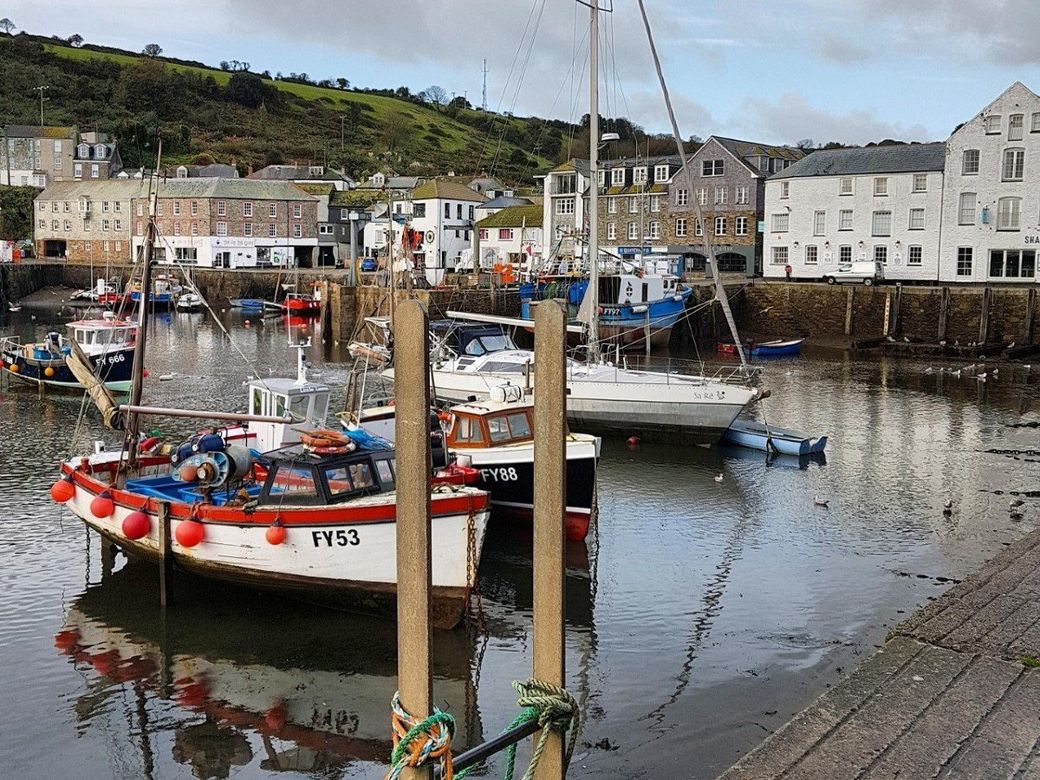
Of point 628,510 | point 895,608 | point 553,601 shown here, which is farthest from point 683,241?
point 553,601

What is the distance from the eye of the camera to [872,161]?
58719 mm

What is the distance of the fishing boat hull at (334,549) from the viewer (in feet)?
46.1

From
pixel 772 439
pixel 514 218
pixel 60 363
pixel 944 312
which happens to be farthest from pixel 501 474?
pixel 514 218

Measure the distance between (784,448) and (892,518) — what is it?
237 inches

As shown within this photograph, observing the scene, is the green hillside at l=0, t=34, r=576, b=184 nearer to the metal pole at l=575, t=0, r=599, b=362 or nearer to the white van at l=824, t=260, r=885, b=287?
the white van at l=824, t=260, r=885, b=287

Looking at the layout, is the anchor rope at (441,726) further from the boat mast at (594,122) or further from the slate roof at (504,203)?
the slate roof at (504,203)

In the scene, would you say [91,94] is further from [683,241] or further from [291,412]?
[291,412]

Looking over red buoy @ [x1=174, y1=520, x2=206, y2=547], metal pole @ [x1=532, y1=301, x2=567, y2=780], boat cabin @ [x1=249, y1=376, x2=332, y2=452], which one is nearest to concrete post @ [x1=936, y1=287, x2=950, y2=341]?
boat cabin @ [x1=249, y1=376, x2=332, y2=452]

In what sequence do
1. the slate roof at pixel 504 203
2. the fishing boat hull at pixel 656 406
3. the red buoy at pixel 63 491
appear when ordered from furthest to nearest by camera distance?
the slate roof at pixel 504 203 → the fishing boat hull at pixel 656 406 → the red buoy at pixel 63 491

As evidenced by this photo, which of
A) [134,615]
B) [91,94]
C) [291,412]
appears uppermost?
[91,94]

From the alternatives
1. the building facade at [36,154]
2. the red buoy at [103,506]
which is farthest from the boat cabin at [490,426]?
the building facade at [36,154]

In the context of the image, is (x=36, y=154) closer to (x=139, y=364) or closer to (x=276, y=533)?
(x=139, y=364)

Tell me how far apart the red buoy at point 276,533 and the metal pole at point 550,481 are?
28.6 ft

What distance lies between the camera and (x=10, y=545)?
719 inches
